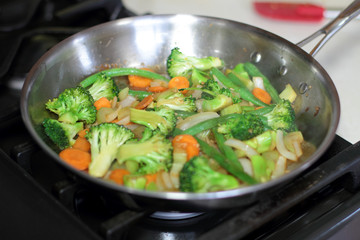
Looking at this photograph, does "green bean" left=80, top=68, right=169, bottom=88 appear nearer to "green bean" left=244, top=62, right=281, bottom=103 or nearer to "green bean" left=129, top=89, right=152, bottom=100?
"green bean" left=129, top=89, right=152, bottom=100

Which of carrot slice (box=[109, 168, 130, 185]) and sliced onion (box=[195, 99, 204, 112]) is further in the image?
sliced onion (box=[195, 99, 204, 112])

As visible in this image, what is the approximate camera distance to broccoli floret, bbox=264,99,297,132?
47.2 inches

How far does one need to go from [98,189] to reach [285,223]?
0.47m

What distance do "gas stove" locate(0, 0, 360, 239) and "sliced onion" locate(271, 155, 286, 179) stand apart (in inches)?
2.7

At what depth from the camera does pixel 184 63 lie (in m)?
1.41

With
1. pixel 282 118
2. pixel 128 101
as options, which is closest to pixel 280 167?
pixel 282 118

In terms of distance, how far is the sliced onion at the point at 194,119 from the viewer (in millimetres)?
1155

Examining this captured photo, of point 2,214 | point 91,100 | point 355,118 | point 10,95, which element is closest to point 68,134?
point 91,100

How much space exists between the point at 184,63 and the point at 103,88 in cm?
28

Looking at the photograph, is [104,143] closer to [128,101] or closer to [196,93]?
[128,101]

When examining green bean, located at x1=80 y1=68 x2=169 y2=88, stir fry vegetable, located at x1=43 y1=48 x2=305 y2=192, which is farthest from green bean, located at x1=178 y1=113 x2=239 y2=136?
green bean, located at x1=80 y1=68 x2=169 y2=88

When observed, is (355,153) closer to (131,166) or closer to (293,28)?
(131,166)

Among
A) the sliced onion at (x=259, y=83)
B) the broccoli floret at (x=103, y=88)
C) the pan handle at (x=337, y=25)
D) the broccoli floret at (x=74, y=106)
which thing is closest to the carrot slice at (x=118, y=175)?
the broccoli floret at (x=74, y=106)

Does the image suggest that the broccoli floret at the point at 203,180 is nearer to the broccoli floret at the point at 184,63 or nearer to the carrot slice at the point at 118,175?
the carrot slice at the point at 118,175
